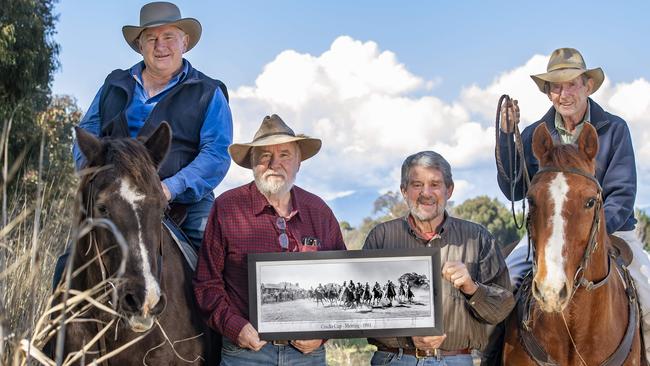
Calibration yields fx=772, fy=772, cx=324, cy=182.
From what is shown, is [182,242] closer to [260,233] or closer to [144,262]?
[260,233]

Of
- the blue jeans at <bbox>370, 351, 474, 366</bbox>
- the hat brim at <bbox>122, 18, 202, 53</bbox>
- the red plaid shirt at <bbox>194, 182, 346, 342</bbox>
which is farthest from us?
the hat brim at <bbox>122, 18, 202, 53</bbox>

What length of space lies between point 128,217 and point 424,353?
2101 millimetres

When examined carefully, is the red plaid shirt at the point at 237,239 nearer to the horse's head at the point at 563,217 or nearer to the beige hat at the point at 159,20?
the horse's head at the point at 563,217

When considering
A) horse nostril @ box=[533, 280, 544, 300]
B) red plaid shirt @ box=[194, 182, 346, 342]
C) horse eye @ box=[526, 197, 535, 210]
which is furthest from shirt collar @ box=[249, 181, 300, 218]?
horse nostril @ box=[533, 280, 544, 300]

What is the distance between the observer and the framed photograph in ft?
15.8

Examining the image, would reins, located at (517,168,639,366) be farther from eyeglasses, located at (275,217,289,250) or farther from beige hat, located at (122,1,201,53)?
beige hat, located at (122,1,201,53)

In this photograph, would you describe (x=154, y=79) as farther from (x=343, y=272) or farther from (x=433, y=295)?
(x=433, y=295)

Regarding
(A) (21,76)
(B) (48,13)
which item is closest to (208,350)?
(A) (21,76)

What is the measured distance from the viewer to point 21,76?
2186cm

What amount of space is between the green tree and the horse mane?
27.9 metres

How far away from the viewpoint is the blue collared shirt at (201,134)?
586cm

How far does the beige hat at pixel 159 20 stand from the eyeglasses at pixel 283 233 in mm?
2254

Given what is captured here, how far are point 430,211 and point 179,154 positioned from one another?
2.24 meters

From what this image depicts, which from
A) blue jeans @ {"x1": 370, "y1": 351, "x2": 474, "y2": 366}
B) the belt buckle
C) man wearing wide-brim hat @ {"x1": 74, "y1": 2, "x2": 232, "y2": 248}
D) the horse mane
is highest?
man wearing wide-brim hat @ {"x1": 74, "y1": 2, "x2": 232, "y2": 248}
